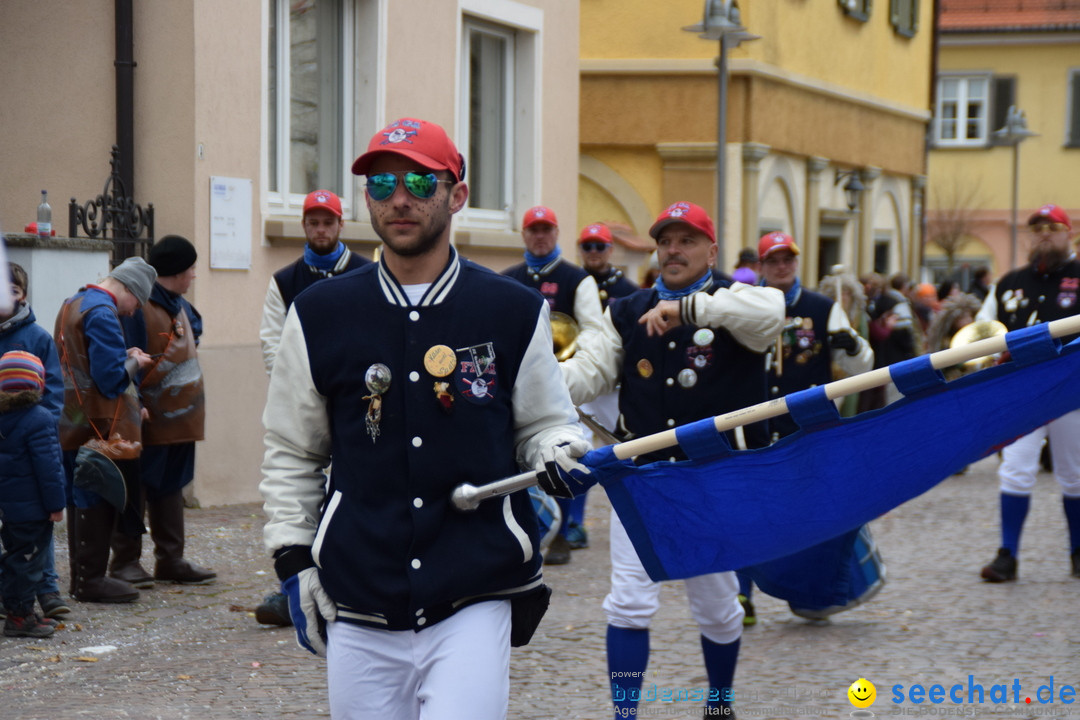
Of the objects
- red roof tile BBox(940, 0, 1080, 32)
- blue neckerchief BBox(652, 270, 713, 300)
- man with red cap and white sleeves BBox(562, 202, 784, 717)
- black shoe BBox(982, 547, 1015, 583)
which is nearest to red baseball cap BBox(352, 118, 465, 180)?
man with red cap and white sleeves BBox(562, 202, 784, 717)

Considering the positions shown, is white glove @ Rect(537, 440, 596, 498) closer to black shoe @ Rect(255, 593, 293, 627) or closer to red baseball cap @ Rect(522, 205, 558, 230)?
black shoe @ Rect(255, 593, 293, 627)

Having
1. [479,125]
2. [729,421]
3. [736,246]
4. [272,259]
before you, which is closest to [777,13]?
[736,246]

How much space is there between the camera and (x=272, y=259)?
496 inches

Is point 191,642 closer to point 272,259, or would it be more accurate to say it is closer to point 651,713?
point 651,713

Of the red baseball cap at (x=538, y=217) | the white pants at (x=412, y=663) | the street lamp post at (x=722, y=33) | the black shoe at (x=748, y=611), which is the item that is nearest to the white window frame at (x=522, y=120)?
the street lamp post at (x=722, y=33)

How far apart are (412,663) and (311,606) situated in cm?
29

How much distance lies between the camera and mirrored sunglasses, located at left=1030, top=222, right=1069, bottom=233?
29.3 ft

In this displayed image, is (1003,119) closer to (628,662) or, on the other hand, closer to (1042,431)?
(1042,431)

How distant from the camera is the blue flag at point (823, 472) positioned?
4.32 m

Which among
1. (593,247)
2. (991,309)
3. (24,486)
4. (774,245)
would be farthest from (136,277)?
(991,309)

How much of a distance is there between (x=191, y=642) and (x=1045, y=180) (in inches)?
1618

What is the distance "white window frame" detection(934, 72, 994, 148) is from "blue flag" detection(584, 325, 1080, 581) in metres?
42.0

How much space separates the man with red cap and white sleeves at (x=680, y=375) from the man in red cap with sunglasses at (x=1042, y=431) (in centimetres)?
344

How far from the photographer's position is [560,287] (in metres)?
9.90
